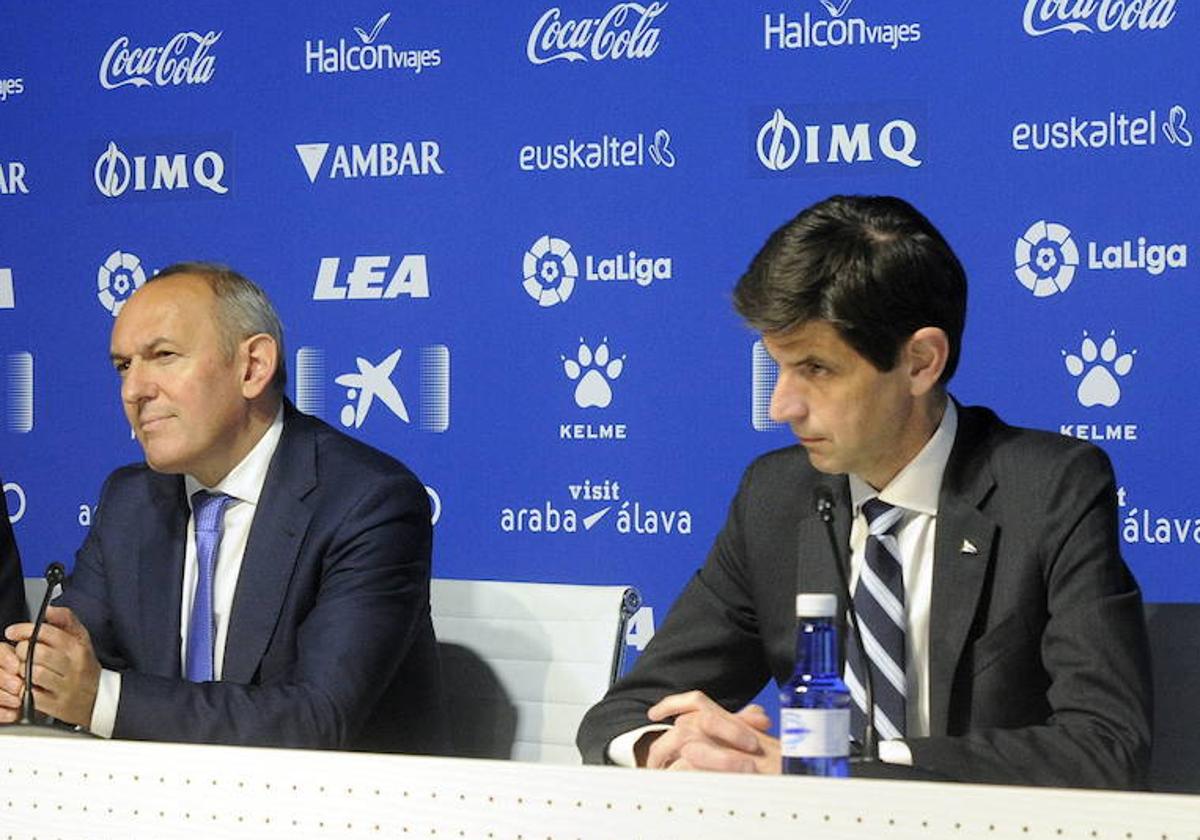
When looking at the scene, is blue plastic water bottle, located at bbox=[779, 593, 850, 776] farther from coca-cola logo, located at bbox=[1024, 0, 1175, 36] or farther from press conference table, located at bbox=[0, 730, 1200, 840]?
coca-cola logo, located at bbox=[1024, 0, 1175, 36]

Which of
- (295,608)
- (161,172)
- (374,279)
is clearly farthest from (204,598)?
(161,172)

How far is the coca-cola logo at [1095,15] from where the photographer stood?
384cm

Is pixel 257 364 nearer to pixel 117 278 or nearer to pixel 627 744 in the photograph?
pixel 627 744

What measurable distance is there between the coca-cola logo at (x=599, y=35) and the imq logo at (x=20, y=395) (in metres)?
1.55

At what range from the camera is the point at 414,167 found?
4.49 metres

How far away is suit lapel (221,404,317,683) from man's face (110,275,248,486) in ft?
0.39

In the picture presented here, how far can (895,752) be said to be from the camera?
2.31 metres

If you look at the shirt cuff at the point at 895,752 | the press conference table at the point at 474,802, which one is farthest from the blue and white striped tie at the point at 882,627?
the press conference table at the point at 474,802

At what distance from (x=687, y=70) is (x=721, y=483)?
910 mm

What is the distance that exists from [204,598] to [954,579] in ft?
4.15

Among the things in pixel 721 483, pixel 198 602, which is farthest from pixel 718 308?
pixel 198 602

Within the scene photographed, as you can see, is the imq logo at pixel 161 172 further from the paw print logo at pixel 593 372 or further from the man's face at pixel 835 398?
the man's face at pixel 835 398

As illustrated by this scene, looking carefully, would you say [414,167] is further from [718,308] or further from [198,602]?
[198,602]

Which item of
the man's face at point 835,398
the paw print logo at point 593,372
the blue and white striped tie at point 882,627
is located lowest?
the blue and white striped tie at point 882,627
